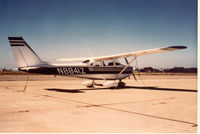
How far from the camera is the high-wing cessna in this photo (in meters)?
11.9

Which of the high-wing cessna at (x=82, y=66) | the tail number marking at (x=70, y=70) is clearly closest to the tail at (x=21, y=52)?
the high-wing cessna at (x=82, y=66)

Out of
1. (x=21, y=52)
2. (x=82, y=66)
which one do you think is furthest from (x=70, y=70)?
(x=21, y=52)

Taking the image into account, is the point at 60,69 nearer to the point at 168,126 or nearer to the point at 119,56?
the point at 119,56

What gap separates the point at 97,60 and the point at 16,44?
673 cm

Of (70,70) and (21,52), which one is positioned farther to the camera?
(70,70)

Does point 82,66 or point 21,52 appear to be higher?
point 21,52

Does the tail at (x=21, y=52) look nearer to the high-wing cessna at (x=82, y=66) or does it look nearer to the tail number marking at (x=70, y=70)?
the high-wing cessna at (x=82, y=66)

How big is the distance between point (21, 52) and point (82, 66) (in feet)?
15.8

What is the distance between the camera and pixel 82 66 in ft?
49.5

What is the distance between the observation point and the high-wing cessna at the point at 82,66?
11.9 m

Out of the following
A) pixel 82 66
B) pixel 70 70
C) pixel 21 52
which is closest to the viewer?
pixel 21 52

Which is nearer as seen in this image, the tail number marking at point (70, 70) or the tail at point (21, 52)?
the tail at point (21, 52)

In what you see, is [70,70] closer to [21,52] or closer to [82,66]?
[82,66]

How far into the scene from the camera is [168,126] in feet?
16.6
